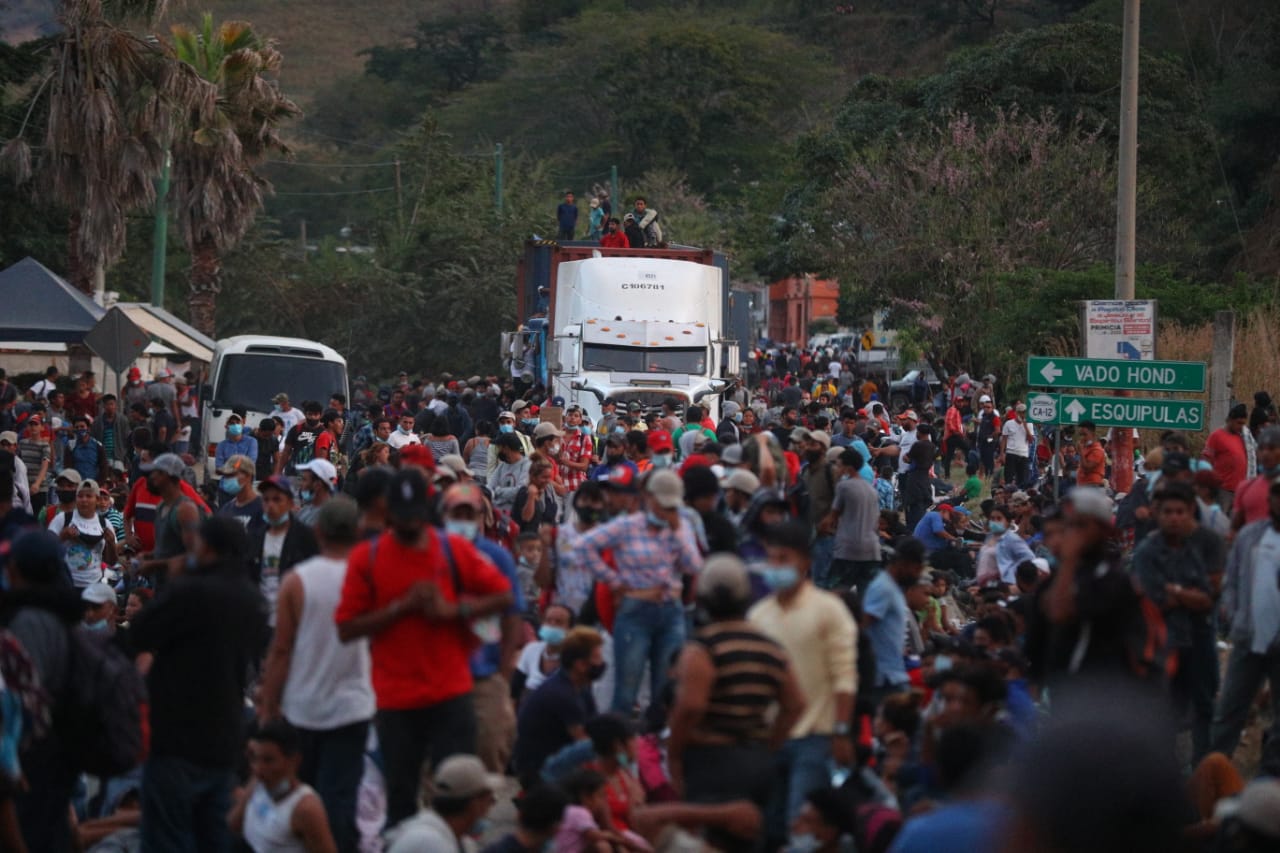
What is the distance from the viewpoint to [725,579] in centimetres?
656

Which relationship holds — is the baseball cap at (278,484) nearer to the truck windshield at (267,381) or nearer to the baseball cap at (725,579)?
the baseball cap at (725,579)

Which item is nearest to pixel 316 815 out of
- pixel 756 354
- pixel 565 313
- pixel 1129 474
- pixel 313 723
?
pixel 313 723

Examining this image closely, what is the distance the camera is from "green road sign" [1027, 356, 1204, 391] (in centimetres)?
1432

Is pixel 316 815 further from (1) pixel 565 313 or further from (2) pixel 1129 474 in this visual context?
(1) pixel 565 313

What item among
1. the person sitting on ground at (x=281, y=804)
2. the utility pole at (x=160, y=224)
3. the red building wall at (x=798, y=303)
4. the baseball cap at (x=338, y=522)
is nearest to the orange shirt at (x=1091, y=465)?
the baseball cap at (x=338, y=522)

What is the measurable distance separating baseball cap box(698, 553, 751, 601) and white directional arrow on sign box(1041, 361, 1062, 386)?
8.71m

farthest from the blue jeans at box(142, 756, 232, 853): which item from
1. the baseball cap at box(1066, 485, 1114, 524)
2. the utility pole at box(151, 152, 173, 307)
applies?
the utility pole at box(151, 152, 173, 307)

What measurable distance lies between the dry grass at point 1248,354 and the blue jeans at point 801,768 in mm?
14399

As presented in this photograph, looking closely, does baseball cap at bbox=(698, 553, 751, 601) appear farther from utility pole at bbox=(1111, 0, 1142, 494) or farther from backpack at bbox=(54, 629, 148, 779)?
utility pole at bbox=(1111, 0, 1142, 494)

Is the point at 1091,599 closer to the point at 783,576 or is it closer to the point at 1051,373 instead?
the point at 783,576

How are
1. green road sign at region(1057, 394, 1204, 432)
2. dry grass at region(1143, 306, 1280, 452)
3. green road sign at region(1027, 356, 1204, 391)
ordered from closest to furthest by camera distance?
1. green road sign at region(1057, 394, 1204, 432)
2. green road sign at region(1027, 356, 1204, 391)
3. dry grass at region(1143, 306, 1280, 452)

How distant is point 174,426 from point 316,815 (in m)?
16.0

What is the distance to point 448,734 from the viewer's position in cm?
705

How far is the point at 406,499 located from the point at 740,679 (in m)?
1.41
